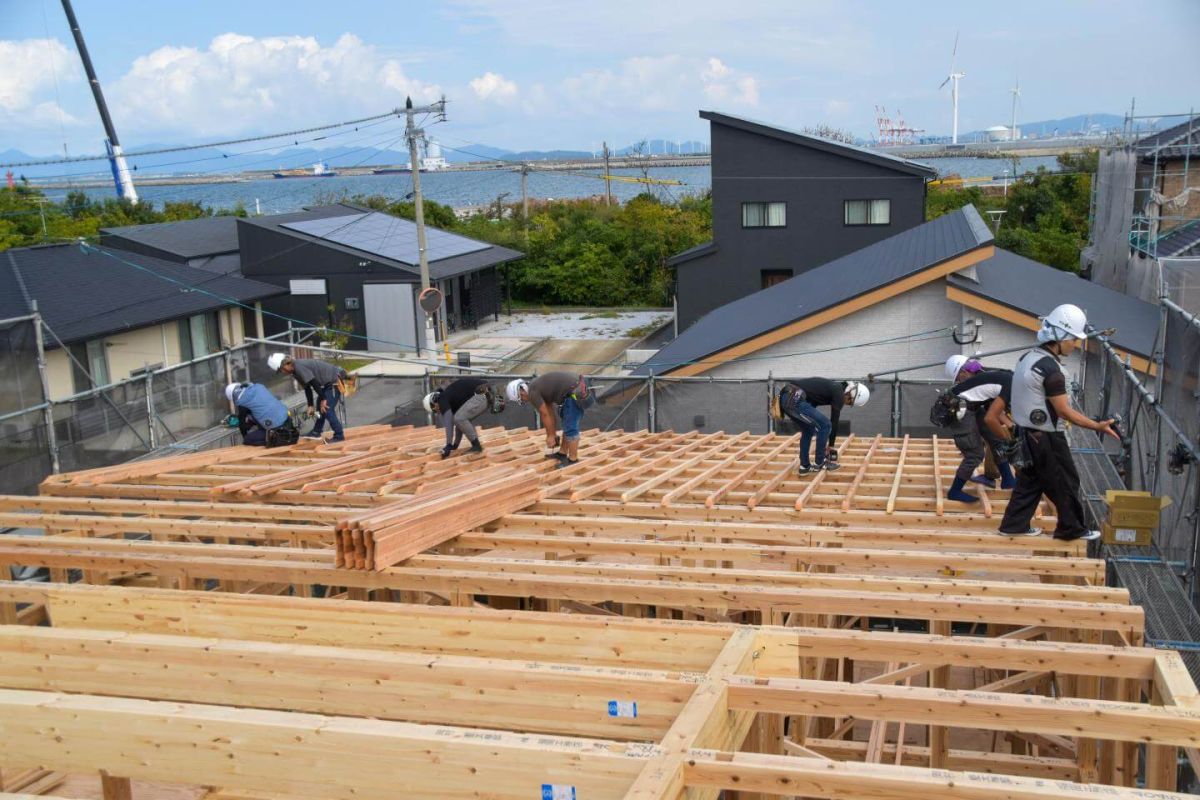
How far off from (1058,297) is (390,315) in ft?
69.6

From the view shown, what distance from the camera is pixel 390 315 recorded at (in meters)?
34.6

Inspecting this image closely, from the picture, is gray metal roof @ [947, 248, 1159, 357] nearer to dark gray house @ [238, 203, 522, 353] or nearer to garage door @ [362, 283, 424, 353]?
dark gray house @ [238, 203, 522, 353]

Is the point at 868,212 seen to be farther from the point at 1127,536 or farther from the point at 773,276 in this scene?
the point at 1127,536

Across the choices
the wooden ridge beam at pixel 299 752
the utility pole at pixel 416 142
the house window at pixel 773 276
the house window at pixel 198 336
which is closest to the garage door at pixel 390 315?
the utility pole at pixel 416 142

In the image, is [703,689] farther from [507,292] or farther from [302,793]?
[507,292]

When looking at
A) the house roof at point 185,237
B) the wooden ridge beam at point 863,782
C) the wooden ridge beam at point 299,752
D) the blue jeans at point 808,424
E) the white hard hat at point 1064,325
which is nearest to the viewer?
the wooden ridge beam at point 863,782

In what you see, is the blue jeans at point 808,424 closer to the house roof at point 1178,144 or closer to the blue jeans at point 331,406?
the blue jeans at point 331,406

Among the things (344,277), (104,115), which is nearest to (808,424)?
(344,277)

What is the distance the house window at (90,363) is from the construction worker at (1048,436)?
1772cm

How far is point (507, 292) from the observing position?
46.3m

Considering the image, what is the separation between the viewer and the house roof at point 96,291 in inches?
806

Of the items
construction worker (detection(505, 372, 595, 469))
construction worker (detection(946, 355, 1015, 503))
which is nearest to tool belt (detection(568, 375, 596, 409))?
construction worker (detection(505, 372, 595, 469))

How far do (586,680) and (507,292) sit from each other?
4215cm

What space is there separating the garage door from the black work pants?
28.1 m
